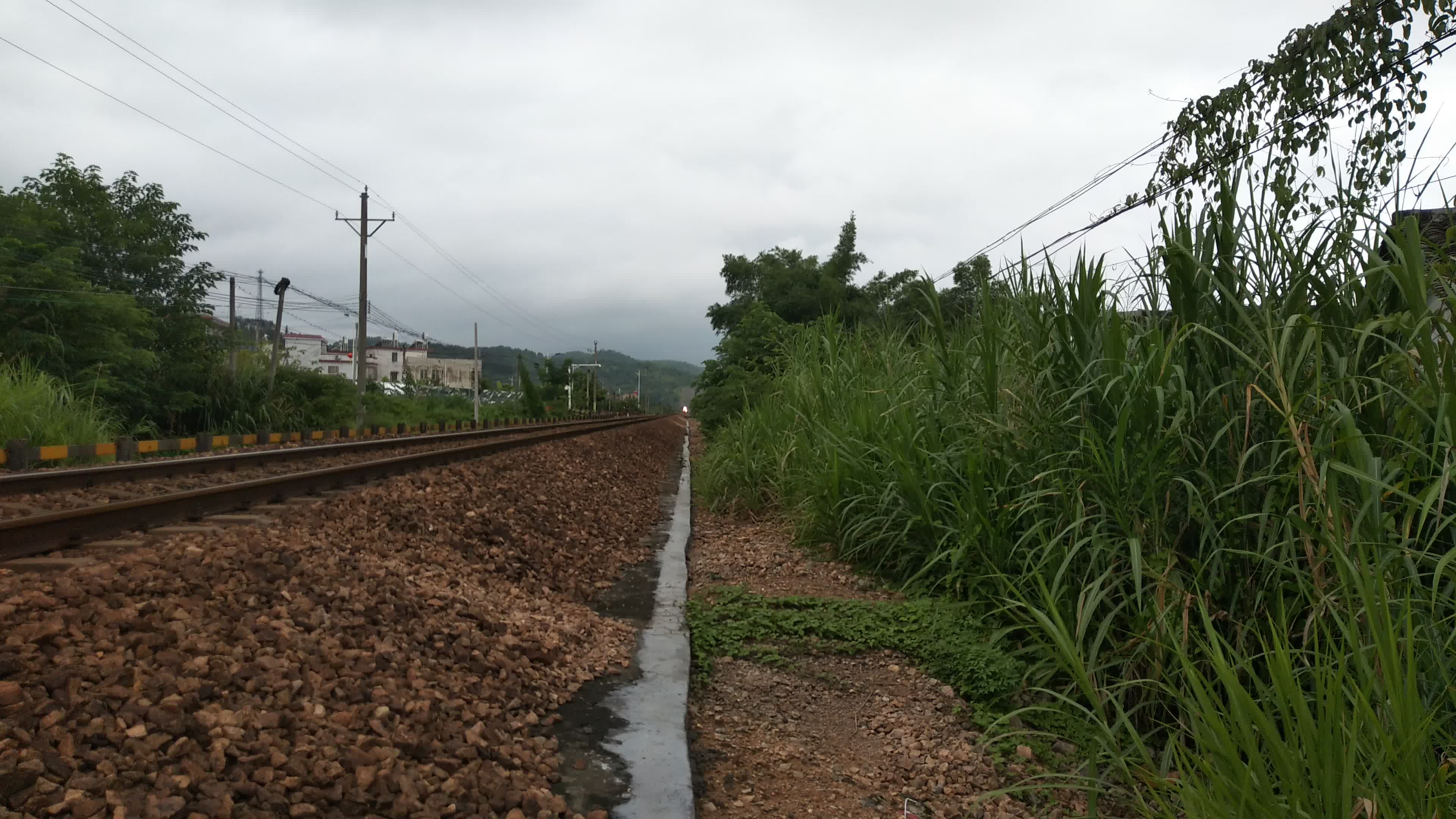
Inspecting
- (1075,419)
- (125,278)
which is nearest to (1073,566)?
(1075,419)

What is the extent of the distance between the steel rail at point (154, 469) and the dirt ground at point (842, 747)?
625 centimetres

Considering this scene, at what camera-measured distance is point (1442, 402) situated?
2639mm

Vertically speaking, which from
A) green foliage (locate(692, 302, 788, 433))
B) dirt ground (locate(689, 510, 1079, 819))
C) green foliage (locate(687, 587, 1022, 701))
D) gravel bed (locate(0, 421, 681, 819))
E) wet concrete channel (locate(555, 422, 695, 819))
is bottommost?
dirt ground (locate(689, 510, 1079, 819))

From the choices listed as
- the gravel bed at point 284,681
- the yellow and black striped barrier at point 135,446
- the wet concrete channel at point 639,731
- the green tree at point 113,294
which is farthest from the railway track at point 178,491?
the green tree at point 113,294

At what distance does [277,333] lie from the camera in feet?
89.8

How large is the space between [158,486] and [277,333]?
20.4m

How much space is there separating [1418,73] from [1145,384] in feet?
8.80

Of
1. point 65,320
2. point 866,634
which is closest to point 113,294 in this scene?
point 65,320

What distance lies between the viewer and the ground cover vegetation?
236cm

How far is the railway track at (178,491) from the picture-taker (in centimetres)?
502

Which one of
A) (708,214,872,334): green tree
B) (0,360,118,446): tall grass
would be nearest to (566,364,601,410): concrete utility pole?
(708,214,872,334): green tree

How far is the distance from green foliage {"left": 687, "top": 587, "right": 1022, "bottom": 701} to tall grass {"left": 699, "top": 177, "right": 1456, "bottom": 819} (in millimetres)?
197

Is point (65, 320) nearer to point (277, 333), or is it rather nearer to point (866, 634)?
point (277, 333)

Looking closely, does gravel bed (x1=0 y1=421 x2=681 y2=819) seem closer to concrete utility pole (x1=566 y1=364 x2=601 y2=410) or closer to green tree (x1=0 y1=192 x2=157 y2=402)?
green tree (x1=0 y1=192 x2=157 y2=402)
